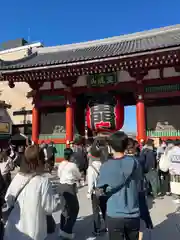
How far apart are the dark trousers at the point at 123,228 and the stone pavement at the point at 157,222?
6.06ft

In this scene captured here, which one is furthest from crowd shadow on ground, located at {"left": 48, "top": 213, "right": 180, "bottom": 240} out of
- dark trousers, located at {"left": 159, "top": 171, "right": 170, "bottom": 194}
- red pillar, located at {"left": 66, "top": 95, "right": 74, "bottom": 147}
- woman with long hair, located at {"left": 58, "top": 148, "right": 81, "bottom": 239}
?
red pillar, located at {"left": 66, "top": 95, "right": 74, "bottom": 147}

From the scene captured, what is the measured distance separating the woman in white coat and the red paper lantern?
8243 millimetres

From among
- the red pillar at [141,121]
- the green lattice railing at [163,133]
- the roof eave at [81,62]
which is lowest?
the green lattice railing at [163,133]

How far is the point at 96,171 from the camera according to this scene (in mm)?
4285

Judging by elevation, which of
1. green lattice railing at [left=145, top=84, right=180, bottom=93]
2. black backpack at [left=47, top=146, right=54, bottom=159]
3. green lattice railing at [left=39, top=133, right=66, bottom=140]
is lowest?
black backpack at [left=47, top=146, right=54, bottom=159]

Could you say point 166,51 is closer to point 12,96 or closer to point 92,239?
point 92,239

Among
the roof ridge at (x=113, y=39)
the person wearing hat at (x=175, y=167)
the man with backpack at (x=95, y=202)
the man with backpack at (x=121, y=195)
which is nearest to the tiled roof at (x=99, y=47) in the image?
the roof ridge at (x=113, y=39)

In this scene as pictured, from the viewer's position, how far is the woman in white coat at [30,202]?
2516mm

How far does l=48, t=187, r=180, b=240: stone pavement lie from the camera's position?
4156mm

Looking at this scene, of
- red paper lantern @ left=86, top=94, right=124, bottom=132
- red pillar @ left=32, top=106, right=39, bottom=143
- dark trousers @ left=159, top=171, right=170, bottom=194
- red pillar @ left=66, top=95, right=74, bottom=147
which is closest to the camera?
dark trousers @ left=159, top=171, right=170, bottom=194

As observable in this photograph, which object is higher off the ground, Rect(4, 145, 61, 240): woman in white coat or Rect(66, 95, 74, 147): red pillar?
Rect(66, 95, 74, 147): red pillar

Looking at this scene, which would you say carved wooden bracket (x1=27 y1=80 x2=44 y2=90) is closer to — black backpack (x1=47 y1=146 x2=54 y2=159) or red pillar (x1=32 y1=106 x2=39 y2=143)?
red pillar (x1=32 y1=106 x2=39 y2=143)

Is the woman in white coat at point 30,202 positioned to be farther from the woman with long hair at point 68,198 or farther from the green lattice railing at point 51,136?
the green lattice railing at point 51,136

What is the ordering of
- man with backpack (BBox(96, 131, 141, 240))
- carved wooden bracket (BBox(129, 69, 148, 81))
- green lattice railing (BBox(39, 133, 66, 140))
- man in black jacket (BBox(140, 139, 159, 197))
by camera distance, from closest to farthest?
man with backpack (BBox(96, 131, 141, 240))
man in black jacket (BBox(140, 139, 159, 197))
carved wooden bracket (BBox(129, 69, 148, 81))
green lattice railing (BBox(39, 133, 66, 140))
